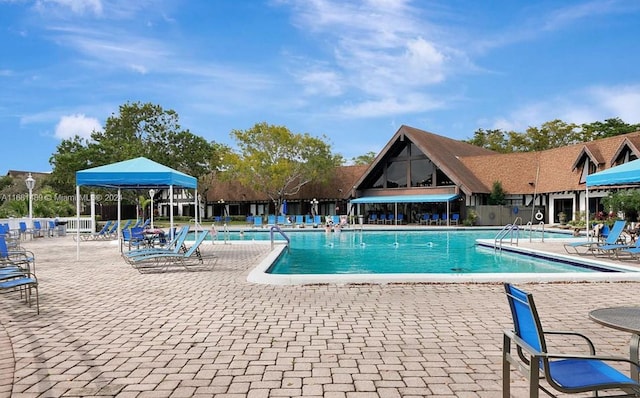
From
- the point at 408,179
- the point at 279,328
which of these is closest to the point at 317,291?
the point at 279,328

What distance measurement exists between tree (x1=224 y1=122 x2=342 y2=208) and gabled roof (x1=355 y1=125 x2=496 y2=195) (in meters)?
3.99

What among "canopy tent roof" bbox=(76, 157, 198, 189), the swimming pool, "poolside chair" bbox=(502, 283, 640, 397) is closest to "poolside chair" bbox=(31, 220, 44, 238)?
"canopy tent roof" bbox=(76, 157, 198, 189)

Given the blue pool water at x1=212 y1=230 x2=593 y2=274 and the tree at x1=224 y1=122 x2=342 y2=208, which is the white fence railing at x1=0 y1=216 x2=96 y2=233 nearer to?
the blue pool water at x1=212 y1=230 x2=593 y2=274

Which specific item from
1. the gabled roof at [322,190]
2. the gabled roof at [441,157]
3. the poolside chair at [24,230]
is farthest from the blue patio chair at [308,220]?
the poolside chair at [24,230]

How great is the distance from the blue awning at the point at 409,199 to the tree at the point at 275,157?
4311mm

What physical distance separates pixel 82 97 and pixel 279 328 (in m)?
23.2

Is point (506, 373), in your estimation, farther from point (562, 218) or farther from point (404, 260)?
point (562, 218)

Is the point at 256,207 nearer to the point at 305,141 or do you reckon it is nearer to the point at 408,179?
the point at 305,141

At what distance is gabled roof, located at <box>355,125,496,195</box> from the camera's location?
3041cm

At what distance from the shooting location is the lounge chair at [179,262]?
9.59 meters

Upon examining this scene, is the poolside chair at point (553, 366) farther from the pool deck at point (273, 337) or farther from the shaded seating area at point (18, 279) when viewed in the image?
the shaded seating area at point (18, 279)

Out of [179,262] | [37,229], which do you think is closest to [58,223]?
[37,229]

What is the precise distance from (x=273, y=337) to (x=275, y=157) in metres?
31.5

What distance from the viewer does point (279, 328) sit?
192 inches
